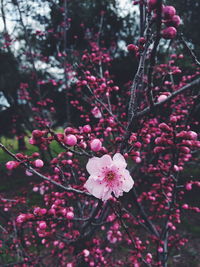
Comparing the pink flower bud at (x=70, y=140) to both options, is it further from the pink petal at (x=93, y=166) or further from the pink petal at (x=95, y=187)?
the pink petal at (x=95, y=187)

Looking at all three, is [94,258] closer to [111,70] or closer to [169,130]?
[169,130]

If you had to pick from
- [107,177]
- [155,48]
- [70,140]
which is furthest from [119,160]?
[155,48]

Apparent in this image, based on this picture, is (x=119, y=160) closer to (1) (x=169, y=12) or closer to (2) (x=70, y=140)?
(2) (x=70, y=140)

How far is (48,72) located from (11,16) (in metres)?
2.27

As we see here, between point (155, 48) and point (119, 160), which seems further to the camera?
point (119, 160)

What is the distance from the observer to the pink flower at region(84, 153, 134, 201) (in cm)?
141

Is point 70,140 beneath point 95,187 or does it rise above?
above

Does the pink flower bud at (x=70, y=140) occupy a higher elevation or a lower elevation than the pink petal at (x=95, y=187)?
higher

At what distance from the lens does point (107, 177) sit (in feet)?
4.98

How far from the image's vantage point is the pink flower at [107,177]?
1412mm

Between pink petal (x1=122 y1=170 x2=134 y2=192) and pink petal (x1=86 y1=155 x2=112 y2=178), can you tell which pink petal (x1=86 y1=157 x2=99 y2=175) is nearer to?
pink petal (x1=86 y1=155 x2=112 y2=178)

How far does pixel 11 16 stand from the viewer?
5211mm

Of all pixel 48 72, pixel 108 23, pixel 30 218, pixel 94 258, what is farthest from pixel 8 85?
pixel 30 218

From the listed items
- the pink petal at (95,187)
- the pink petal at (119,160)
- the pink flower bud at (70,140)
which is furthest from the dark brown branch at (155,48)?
the pink petal at (95,187)
